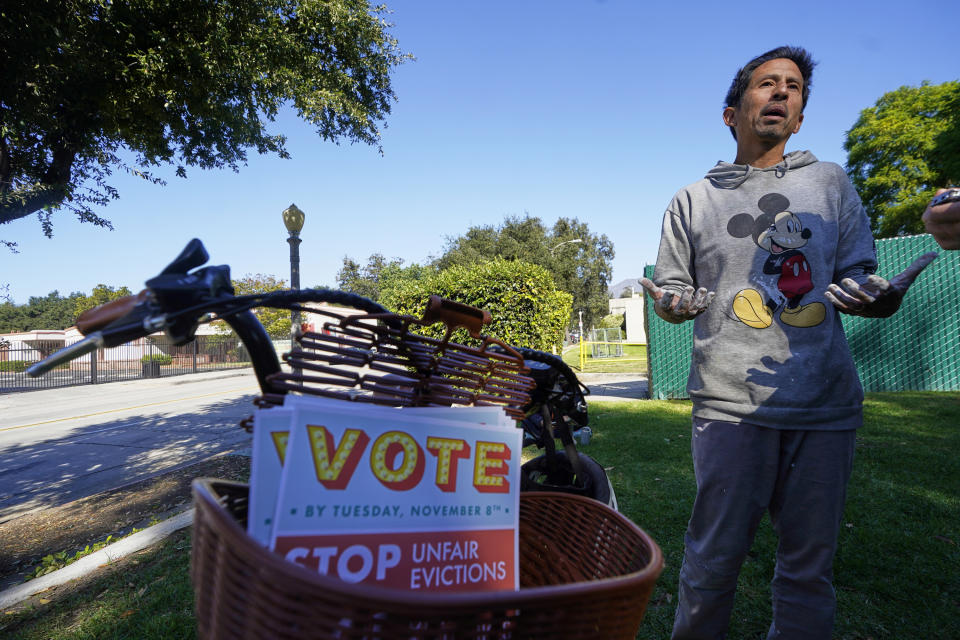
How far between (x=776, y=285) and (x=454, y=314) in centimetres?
113

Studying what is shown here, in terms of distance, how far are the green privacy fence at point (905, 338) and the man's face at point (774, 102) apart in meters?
6.40

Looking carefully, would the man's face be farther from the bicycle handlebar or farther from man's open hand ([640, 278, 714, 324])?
the bicycle handlebar

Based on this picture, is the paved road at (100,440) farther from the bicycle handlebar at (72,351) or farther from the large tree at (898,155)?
the large tree at (898,155)

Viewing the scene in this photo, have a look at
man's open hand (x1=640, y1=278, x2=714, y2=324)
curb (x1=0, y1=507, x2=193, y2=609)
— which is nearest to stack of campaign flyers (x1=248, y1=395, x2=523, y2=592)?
man's open hand (x1=640, y1=278, x2=714, y2=324)

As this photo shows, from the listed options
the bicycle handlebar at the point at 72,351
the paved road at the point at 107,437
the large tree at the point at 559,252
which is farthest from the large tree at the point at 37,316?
the bicycle handlebar at the point at 72,351

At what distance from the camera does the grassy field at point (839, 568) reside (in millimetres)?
2168

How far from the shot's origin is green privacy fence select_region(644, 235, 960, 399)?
7875 millimetres

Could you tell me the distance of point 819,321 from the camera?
1.49 metres

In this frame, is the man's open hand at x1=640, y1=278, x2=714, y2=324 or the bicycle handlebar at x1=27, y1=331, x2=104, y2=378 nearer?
the bicycle handlebar at x1=27, y1=331, x2=104, y2=378

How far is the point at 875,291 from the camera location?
4.13 feet

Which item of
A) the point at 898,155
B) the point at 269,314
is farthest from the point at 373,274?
the point at 898,155

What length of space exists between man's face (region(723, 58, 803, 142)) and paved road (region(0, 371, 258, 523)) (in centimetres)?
417

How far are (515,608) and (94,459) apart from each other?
293 inches

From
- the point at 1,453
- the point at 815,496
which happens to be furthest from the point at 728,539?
the point at 1,453
